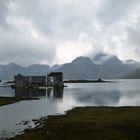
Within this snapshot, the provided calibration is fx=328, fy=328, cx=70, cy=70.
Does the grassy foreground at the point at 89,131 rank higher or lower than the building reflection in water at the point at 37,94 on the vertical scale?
lower

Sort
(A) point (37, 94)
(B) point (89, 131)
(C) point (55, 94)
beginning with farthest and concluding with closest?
(A) point (37, 94) < (C) point (55, 94) < (B) point (89, 131)

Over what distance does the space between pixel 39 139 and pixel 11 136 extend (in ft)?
17.1

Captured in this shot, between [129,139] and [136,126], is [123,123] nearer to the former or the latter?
[136,126]

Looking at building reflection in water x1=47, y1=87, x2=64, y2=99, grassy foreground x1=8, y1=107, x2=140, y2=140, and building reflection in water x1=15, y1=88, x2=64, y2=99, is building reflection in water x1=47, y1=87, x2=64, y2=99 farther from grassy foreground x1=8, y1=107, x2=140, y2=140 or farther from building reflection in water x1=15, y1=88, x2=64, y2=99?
grassy foreground x1=8, y1=107, x2=140, y2=140

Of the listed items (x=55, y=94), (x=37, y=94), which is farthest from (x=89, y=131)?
(x=37, y=94)

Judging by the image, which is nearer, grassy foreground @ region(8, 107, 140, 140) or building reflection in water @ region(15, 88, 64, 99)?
grassy foreground @ region(8, 107, 140, 140)

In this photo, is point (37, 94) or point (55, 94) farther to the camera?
point (37, 94)

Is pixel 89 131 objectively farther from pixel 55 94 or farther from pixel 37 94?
pixel 37 94

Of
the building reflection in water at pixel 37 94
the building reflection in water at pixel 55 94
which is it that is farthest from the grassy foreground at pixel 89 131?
the building reflection in water at pixel 55 94

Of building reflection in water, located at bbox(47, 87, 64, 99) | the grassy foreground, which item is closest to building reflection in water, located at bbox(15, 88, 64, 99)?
building reflection in water, located at bbox(47, 87, 64, 99)

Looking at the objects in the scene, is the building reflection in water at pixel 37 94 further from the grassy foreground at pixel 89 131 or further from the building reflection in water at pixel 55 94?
the grassy foreground at pixel 89 131

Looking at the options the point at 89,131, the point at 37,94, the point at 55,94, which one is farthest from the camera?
the point at 37,94

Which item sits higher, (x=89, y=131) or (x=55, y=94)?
(x=55, y=94)

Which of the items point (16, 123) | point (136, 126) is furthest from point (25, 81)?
point (136, 126)
